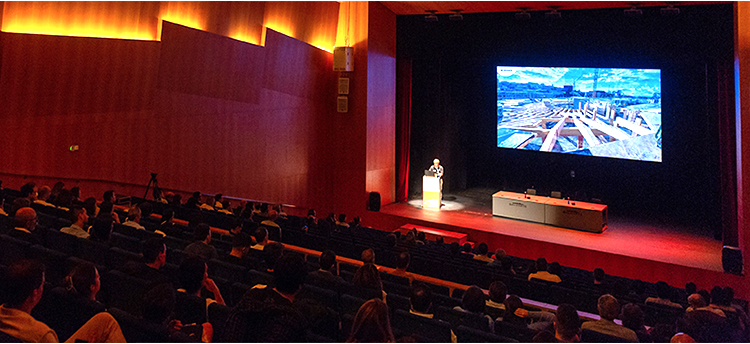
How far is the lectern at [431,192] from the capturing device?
453 inches

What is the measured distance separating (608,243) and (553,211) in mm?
1411

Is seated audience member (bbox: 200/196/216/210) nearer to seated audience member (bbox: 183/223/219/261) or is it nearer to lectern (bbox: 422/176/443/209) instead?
seated audience member (bbox: 183/223/219/261)

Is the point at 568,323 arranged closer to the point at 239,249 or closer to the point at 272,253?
the point at 272,253

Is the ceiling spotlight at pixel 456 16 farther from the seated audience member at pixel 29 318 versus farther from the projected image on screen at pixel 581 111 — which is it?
the seated audience member at pixel 29 318

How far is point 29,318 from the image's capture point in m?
2.29

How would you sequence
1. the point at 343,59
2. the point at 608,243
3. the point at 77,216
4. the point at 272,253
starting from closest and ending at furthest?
the point at 272,253 → the point at 77,216 → the point at 608,243 → the point at 343,59

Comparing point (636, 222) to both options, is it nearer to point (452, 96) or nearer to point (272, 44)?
point (452, 96)

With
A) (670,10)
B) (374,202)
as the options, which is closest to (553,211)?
(374,202)

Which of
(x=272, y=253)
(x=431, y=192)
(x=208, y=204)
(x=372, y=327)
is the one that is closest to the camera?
Answer: (x=372, y=327)

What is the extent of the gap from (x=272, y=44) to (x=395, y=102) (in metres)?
3.45

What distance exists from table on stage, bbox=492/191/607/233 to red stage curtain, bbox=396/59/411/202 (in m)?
2.48

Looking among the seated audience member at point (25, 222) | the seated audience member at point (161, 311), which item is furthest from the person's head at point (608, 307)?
the seated audience member at point (25, 222)

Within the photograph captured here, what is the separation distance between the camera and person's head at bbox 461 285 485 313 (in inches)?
146

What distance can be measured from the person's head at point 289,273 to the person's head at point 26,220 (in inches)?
123
